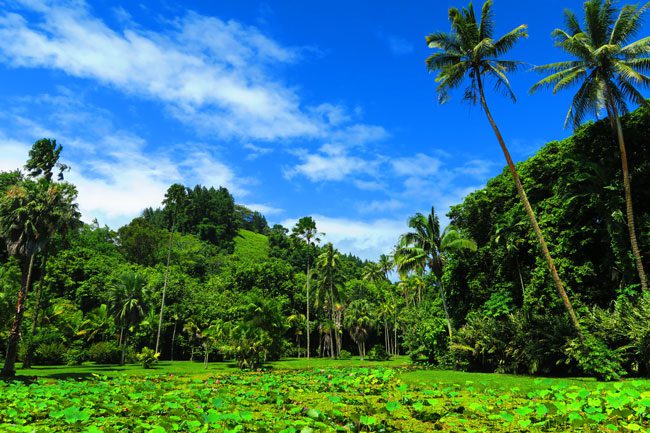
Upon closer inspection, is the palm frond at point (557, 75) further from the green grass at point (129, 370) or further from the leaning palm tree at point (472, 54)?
the green grass at point (129, 370)

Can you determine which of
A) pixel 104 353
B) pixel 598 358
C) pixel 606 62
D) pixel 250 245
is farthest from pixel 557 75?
pixel 250 245

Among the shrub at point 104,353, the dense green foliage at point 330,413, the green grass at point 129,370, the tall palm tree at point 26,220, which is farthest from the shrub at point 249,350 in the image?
the dense green foliage at point 330,413

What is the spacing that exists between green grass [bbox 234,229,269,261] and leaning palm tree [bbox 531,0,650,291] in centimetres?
6811

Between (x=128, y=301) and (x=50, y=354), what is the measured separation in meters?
7.28

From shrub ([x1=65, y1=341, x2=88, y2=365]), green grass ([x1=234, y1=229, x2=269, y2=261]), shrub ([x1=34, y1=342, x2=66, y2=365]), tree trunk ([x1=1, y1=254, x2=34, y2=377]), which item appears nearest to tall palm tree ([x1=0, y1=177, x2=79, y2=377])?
tree trunk ([x1=1, y1=254, x2=34, y2=377])

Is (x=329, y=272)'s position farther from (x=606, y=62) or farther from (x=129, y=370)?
(x=606, y=62)

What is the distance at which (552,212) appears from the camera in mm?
23312

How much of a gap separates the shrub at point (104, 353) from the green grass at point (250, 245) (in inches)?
1674

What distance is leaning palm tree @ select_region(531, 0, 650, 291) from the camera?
61.7 feet

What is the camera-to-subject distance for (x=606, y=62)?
19.5 metres

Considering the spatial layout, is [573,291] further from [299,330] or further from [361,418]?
[299,330]

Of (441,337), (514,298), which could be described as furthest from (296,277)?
(514,298)

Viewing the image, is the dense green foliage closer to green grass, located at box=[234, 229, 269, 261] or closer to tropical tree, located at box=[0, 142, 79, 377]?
tropical tree, located at box=[0, 142, 79, 377]

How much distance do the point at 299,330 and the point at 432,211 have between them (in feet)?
96.7
